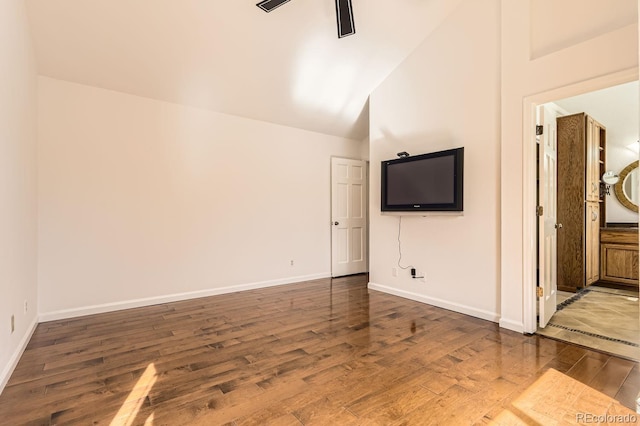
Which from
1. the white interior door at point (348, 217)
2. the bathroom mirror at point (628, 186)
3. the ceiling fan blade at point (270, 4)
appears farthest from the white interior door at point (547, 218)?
the white interior door at point (348, 217)

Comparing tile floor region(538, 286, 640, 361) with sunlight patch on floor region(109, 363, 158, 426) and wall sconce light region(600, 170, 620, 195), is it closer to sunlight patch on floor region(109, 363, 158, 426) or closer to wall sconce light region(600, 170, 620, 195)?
wall sconce light region(600, 170, 620, 195)

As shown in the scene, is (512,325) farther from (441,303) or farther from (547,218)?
(547,218)

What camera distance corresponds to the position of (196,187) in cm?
423

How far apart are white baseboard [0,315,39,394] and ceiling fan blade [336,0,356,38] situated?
359 cm

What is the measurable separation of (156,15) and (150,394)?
3130 mm

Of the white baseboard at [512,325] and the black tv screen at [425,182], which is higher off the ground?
the black tv screen at [425,182]

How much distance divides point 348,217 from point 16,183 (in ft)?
14.1

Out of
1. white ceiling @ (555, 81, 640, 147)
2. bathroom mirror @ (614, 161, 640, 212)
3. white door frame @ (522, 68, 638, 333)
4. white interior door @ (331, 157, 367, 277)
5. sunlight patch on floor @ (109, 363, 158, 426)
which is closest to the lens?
sunlight patch on floor @ (109, 363, 158, 426)

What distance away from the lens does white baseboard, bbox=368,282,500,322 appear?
327 centimetres

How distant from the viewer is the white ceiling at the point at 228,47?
9.68 feet

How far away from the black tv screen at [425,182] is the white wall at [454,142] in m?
0.19

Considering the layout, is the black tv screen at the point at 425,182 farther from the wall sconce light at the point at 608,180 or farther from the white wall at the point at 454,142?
the wall sconce light at the point at 608,180

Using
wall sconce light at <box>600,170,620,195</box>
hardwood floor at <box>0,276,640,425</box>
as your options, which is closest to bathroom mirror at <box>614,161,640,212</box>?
wall sconce light at <box>600,170,620,195</box>

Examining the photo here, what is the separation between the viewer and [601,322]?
3.18 meters
